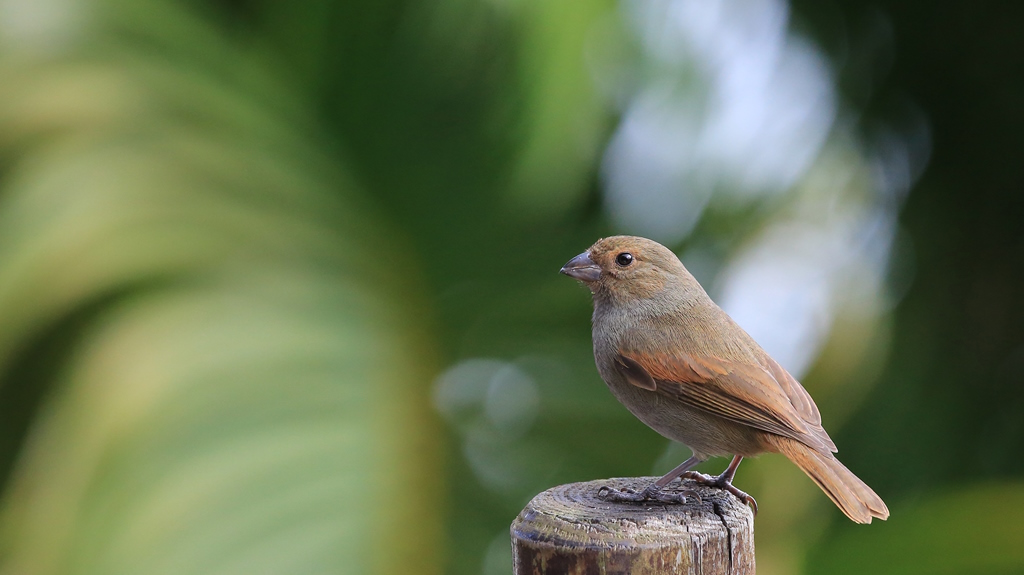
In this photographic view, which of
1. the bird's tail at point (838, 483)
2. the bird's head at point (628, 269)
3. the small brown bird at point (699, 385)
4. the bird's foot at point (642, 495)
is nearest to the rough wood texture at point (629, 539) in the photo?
the bird's foot at point (642, 495)

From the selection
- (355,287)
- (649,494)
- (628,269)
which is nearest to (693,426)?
(649,494)

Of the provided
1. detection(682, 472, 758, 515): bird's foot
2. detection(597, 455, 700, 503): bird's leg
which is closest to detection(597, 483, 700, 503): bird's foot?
detection(597, 455, 700, 503): bird's leg

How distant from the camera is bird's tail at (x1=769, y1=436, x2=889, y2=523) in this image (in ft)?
6.66

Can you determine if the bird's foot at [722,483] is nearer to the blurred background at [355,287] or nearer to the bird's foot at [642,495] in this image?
the bird's foot at [642,495]

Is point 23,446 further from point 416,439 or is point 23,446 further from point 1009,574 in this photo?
point 1009,574

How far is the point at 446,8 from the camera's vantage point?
3523 mm

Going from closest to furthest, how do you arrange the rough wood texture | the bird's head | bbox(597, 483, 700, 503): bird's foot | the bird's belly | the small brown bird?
1. the rough wood texture
2. bbox(597, 483, 700, 503): bird's foot
3. the small brown bird
4. the bird's belly
5. the bird's head

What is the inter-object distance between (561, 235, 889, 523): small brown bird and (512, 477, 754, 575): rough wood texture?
0.17 m

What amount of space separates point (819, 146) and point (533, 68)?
187 cm

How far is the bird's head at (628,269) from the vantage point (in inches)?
104

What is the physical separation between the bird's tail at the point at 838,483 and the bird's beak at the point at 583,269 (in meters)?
0.77

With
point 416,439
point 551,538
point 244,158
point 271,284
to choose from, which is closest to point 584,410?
point 416,439

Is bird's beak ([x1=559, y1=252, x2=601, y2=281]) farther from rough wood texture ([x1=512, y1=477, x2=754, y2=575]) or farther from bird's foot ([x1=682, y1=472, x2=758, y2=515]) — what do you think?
rough wood texture ([x1=512, y1=477, x2=754, y2=575])

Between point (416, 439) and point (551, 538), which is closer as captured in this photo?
point (551, 538)
